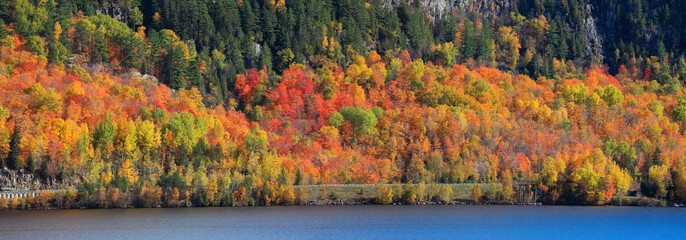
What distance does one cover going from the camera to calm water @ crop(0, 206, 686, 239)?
106m

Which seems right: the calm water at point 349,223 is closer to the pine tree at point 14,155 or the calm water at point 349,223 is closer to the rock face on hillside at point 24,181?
the rock face on hillside at point 24,181

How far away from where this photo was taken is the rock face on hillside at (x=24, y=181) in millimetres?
139500

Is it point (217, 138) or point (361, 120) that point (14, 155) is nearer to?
point (217, 138)

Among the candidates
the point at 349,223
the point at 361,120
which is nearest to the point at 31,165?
the point at 349,223

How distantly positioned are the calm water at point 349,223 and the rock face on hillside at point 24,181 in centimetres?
1000

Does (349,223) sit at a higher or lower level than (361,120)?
lower

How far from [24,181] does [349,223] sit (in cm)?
4797

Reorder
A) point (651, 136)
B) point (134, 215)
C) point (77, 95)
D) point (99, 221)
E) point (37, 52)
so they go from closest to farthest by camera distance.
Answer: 1. point (99, 221)
2. point (134, 215)
3. point (77, 95)
4. point (37, 52)
5. point (651, 136)

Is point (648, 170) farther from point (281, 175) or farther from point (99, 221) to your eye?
point (99, 221)

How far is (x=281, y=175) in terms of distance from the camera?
15075 cm

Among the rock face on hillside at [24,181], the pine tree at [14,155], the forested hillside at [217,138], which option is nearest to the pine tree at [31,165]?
the forested hillside at [217,138]

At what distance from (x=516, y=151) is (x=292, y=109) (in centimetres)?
4239

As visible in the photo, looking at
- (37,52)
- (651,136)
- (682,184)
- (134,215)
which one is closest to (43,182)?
(134,215)

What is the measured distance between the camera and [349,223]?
11975 centimetres
